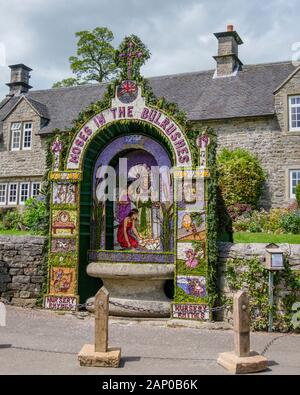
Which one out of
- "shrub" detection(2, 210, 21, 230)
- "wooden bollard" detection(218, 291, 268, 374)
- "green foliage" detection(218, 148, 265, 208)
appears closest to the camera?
"wooden bollard" detection(218, 291, 268, 374)

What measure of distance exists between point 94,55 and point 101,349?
95.5 ft

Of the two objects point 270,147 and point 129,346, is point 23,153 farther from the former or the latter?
point 129,346

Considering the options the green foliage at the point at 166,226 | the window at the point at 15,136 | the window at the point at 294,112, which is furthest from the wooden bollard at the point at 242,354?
the window at the point at 15,136

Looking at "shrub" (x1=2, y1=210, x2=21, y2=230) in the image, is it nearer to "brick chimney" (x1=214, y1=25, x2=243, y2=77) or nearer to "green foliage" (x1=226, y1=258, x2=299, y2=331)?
"brick chimney" (x1=214, y1=25, x2=243, y2=77)

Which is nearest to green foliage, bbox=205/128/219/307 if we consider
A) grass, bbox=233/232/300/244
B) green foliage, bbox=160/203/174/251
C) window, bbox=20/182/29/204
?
green foliage, bbox=160/203/174/251

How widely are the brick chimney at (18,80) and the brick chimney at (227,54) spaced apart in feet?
43.2

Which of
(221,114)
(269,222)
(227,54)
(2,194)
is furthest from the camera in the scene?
(2,194)

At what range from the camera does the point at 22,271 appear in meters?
9.66

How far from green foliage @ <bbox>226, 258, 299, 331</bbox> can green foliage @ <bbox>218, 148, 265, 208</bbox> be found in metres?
10.5

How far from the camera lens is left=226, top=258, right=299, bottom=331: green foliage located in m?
7.80

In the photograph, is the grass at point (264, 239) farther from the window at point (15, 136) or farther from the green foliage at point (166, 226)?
the window at point (15, 136)

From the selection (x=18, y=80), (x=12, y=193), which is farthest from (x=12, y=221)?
(x=18, y=80)

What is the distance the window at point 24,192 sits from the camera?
23391 millimetres

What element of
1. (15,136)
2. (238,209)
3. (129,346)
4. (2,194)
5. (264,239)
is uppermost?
(15,136)
